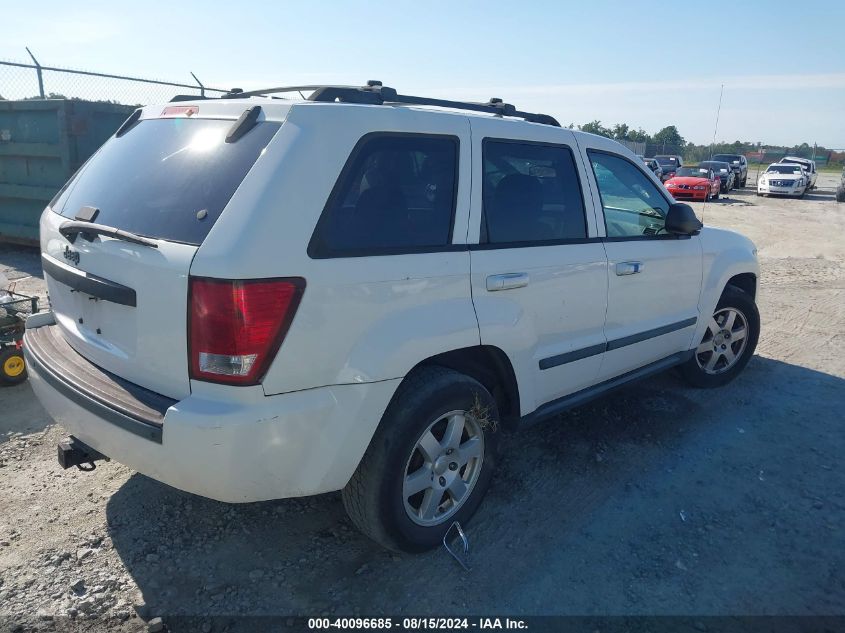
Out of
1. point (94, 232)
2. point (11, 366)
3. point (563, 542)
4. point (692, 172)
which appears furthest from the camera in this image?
point (692, 172)

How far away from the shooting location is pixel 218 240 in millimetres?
2244

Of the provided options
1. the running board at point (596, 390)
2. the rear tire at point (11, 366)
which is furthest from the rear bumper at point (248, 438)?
the rear tire at point (11, 366)

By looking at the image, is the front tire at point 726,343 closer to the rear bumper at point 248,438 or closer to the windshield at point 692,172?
Result: the rear bumper at point 248,438

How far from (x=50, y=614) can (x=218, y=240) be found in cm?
169

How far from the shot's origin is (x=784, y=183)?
27266 millimetres

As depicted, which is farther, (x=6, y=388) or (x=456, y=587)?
(x=6, y=388)

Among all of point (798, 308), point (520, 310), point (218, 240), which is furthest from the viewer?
point (798, 308)

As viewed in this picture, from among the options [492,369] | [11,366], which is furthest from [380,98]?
[11,366]

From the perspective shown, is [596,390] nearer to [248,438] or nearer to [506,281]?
[506,281]

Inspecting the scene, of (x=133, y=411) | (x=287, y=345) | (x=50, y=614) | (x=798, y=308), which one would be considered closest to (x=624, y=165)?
(x=287, y=345)

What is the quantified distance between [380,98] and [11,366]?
3.46 meters

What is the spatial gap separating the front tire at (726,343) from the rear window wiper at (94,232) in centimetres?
406

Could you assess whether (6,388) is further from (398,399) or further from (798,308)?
(798,308)

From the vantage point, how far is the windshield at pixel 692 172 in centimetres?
2492
